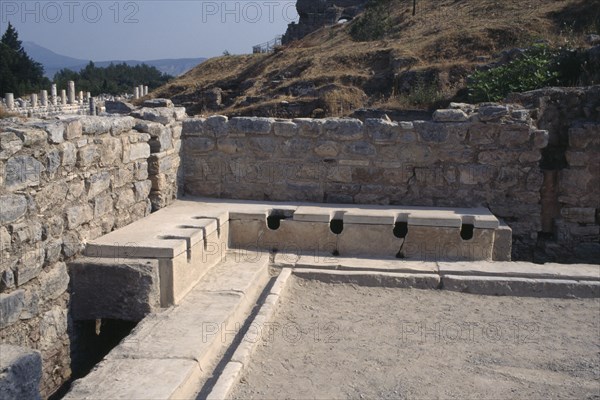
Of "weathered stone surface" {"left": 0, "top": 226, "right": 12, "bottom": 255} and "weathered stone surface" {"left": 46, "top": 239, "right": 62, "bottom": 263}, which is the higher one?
"weathered stone surface" {"left": 0, "top": 226, "right": 12, "bottom": 255}

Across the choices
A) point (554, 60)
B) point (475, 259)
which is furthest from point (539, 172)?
point (554, 60)

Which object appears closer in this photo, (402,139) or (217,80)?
(402,139)

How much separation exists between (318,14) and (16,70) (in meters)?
26.5

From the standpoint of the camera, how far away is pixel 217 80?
2558 cm

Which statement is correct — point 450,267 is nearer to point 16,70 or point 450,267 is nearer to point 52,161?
point 52,161

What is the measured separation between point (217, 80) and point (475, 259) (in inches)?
839

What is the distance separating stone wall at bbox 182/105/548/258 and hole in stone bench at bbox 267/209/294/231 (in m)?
0.45

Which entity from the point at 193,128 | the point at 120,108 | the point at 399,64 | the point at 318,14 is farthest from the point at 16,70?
the point at 193,128

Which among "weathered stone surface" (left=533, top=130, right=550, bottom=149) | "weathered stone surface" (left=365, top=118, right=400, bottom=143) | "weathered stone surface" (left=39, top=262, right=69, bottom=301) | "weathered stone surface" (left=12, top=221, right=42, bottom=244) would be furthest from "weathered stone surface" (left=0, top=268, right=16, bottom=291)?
"weathered stone surface" (left=533, top=130, right=550, bottom=149)

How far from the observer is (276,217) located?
A: 627 centimetres

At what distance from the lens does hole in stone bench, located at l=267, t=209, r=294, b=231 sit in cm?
612

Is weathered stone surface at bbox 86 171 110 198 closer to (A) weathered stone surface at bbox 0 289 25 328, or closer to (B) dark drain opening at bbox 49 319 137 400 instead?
(B) dark drain opening at bbox 49 319 137 400

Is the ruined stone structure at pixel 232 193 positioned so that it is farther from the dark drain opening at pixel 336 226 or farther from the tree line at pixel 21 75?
the tree line at pixel 21 75

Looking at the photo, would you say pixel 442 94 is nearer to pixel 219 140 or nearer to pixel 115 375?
pixel 219 140
